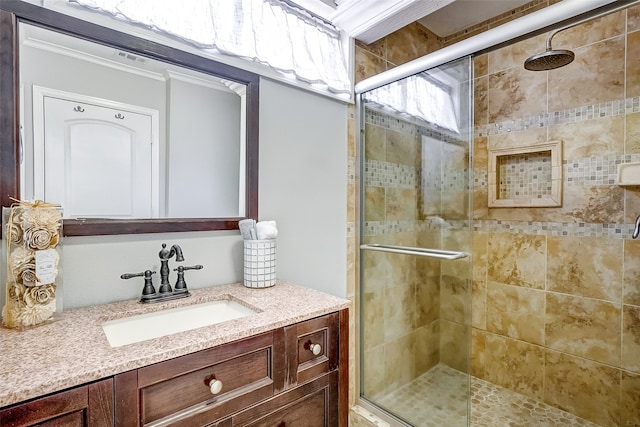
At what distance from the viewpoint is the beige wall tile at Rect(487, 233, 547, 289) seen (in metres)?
1.99

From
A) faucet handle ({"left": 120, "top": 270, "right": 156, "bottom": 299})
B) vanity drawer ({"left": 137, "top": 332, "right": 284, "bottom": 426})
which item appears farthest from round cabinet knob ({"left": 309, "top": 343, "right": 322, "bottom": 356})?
faucet handle ({"left": 120, "top": 270, "right": 156, "bottom": 299})

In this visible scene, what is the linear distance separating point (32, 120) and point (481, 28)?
104 inches

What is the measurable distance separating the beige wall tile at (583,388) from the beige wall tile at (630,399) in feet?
0.06

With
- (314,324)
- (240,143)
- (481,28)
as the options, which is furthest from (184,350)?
(481,28)

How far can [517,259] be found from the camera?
6.80ft

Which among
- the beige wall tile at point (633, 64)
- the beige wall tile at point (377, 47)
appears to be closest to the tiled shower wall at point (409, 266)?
the beige wall tile at point (377, 47)

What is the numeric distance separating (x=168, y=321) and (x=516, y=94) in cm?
234

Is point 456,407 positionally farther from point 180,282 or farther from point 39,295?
point 39,295

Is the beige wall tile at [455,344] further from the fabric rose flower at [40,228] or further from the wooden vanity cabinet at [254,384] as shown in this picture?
the fabric rose flower at [40,228]

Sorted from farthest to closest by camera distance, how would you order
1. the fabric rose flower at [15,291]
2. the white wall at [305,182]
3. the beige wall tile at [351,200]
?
the beige wall tile at [351,200] < the white wall at [305,182] < the fabric rose flower at [15,291]

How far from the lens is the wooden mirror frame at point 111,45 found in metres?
0.90

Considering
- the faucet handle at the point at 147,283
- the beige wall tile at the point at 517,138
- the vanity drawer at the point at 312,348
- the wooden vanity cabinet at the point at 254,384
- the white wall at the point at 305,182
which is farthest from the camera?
the beige wall tile at the point at 517,138

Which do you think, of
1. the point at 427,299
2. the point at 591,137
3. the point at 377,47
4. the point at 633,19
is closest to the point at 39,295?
the point at 427,299

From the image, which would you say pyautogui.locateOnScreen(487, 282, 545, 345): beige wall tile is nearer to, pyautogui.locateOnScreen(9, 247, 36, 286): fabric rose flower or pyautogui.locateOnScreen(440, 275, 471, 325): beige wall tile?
pyautogui.locateOnScreen(440, 275, 471, 325): beige wall tile
